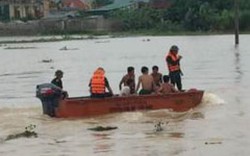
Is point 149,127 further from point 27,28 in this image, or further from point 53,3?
point 53,3

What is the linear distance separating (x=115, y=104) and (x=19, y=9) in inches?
4039

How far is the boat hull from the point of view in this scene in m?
19.4

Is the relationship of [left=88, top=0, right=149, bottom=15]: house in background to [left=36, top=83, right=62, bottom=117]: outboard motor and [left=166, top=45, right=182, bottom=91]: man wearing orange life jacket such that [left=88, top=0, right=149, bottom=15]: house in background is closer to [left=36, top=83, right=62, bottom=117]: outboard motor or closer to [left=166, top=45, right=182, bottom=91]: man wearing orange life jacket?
[left=166, top=45, right=182, bottom=91]: man wearing orange life jacket

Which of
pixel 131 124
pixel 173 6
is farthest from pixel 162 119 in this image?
pixel 173 6

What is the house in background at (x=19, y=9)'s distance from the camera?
387 feet

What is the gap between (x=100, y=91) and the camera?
19.7 m

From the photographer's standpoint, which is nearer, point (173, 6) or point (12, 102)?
point (12, 102)

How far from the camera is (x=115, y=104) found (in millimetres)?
19562

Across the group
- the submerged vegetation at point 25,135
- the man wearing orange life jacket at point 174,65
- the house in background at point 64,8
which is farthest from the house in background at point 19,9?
the submerged vegetation at point 25,135

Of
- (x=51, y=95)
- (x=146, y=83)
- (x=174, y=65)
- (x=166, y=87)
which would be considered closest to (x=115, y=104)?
(x=146, y=83)

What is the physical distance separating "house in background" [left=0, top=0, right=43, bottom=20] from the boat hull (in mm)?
99385

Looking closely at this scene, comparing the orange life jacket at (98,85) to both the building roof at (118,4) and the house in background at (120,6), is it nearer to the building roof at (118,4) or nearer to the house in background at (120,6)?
the house in background at (120,6)

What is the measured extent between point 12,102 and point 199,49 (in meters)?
32.8

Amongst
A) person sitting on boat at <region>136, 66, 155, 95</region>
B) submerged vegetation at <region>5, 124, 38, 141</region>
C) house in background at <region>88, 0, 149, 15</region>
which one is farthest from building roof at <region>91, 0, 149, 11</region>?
submerged vegetation at <region>5, 124, 38, 141</region>
